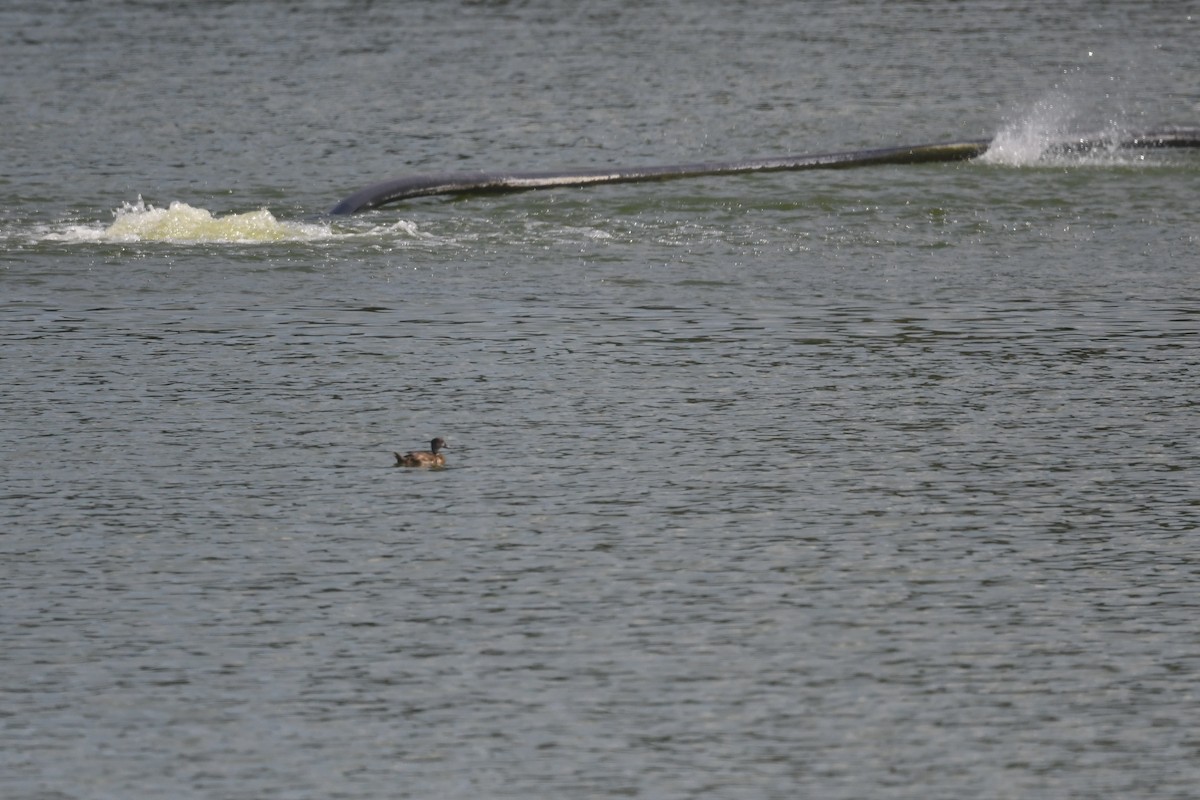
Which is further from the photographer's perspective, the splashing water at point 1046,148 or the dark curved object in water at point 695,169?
the splashing water at point 1046,148

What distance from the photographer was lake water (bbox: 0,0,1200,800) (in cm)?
905

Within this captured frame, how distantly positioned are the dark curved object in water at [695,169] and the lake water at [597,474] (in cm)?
26

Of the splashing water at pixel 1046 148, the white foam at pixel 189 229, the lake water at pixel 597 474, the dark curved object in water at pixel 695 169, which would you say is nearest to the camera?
the lake water at pixel 597 474

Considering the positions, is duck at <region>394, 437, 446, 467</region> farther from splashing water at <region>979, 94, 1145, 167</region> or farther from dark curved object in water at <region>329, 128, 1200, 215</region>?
splashing water at <region>979, 94, 1145, 167</region>

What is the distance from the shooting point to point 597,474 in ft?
42.3

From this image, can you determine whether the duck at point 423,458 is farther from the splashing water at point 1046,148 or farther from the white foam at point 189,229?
the splashing water at point 1046,148

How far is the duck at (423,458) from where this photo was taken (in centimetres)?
1284

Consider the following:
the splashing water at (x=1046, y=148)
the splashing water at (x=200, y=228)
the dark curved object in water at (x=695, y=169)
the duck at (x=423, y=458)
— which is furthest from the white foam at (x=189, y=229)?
the duck at (x=423, y=458)

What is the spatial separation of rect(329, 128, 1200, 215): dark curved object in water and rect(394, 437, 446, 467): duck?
10.0 metres

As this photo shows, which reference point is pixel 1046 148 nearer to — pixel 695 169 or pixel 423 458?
pixel 695 169

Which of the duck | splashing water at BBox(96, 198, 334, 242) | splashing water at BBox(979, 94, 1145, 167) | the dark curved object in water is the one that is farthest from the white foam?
the duck

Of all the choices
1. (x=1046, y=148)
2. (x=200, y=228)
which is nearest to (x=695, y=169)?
(x=1046, y=148)

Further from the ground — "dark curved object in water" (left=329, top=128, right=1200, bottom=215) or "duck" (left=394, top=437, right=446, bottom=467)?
"dark curved object in water" (left=329, top=128, right=1200, bottom=215)

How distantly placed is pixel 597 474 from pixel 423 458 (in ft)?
2.95
